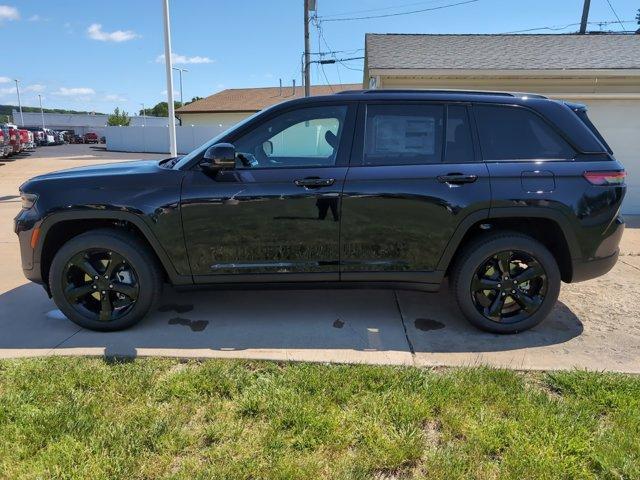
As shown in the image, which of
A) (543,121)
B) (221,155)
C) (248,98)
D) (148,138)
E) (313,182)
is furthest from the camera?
(248,98)

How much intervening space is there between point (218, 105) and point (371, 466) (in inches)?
1632

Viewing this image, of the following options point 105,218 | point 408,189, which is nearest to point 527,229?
point 408,189

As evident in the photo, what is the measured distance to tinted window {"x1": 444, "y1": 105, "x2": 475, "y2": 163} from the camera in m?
3.79

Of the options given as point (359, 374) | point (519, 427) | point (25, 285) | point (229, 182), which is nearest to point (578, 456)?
point (519, 427)

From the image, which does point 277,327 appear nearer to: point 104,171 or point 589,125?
point 104,171

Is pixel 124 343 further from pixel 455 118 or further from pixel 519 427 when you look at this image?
pixel 455 118

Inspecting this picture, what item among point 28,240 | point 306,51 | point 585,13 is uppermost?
point 585,13

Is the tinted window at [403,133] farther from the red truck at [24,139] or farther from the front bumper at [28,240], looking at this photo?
the red truck at [24,139]

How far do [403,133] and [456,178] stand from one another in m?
0.55

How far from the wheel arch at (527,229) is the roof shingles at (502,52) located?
543 centimetres

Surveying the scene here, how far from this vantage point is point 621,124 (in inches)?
354

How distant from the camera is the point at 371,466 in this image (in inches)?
94.3

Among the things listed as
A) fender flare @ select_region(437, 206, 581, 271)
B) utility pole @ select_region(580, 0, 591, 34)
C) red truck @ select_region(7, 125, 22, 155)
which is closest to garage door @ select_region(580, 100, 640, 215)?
fender flare @ select_region(437, 206, 581, 271)

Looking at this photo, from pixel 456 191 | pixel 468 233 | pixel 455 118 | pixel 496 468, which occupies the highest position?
pixel 455 118
